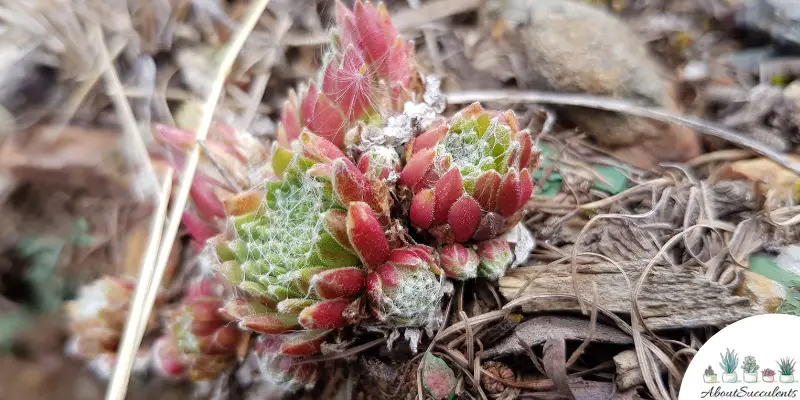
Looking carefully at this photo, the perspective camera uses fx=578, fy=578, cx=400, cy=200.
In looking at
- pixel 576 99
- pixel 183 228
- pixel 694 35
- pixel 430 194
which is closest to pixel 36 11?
pixel 183 228

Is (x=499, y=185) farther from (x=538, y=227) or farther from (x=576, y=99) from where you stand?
(x=576, y=99)

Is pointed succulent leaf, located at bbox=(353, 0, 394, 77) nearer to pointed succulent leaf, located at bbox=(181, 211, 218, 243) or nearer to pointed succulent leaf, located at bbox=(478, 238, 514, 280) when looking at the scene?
pointed succulent leaf, located at bbox=(478, 238, 514, 280)

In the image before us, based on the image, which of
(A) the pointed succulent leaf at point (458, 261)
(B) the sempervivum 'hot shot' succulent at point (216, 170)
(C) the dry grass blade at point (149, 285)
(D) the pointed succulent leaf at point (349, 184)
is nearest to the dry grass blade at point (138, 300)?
(C) the dry grass blade at point (149, 285)

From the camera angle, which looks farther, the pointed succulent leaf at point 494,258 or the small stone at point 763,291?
the pointed succulent leaf at point 494,258

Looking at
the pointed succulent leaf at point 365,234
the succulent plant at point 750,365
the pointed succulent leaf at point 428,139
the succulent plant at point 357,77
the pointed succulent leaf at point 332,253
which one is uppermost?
the succulent plant at point 357,77

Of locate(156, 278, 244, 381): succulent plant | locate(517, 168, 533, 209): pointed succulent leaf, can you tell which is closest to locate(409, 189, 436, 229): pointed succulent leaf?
locate(517, 168, 533, 209): pointed succulent leaf

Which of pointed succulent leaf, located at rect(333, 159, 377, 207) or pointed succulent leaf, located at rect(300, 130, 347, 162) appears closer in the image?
pointed succulent leaf, located at rect(333, 159, 377, 207)

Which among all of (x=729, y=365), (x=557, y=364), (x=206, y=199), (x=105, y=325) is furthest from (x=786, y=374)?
(x=105, y=325)

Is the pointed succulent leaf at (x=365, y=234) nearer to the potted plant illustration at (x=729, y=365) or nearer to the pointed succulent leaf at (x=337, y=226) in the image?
the pointed succulent leaf at (x=337, y=226)
